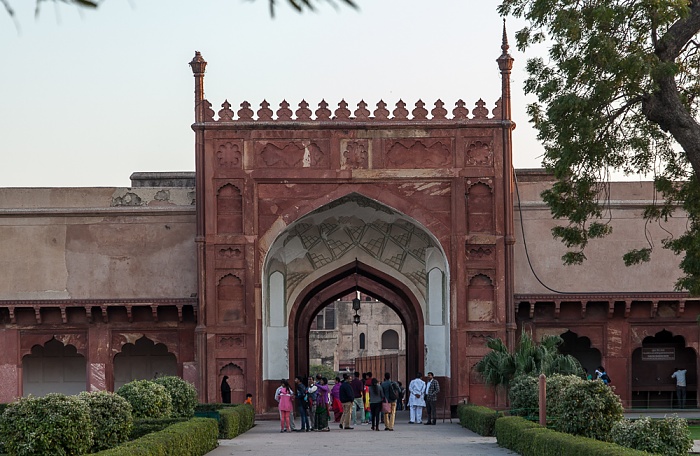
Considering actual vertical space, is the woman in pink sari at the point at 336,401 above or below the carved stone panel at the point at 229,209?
below

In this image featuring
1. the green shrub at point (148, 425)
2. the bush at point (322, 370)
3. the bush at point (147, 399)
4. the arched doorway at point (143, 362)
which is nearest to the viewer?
the green shrub at point (148, 425)

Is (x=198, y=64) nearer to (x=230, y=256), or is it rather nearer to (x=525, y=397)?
(x=230, y=256)

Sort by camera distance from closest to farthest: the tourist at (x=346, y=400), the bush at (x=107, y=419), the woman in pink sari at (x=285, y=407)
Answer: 1. the bush at (x=107, y=419)
2. the woman in pink sari at (x=285, y=407)
3. the tourist at (x=346, y=400)

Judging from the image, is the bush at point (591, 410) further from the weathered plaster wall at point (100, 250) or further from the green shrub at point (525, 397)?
the weathered plaster wall at point (100, 250)

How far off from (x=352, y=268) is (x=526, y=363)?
6174 mm

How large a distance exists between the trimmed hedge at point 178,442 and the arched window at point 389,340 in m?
41.9

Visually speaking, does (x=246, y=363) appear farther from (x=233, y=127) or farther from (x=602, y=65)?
(x=602, y=65)

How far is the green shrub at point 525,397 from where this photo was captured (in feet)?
52.0

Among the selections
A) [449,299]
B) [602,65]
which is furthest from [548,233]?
[602,65]

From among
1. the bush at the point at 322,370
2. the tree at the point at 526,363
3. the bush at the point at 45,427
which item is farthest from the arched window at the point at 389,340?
the bush at the point at 45,427

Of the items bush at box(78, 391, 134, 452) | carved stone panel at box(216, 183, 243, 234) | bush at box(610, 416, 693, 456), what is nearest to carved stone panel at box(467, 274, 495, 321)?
carved stone panel at box(216, 183, 243, 234)

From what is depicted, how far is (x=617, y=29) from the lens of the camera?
492 inches

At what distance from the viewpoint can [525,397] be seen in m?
16.2

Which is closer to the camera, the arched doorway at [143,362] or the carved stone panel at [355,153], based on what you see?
the carved stone panel at [355,153]
